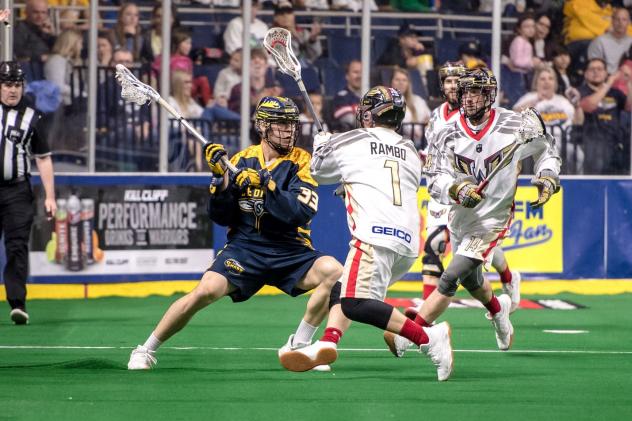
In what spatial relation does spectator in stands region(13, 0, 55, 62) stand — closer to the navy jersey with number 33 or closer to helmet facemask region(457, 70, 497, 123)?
the navy jersey with number 33

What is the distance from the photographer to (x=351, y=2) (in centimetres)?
1430

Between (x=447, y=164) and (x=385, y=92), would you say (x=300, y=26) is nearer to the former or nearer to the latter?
(x=447, y=164)

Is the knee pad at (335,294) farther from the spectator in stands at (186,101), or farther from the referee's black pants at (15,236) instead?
the spectator in stands at (186,101)

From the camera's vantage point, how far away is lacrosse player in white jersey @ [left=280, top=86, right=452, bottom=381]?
23.8 ft

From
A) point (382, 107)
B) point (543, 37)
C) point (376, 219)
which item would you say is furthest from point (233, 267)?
point (543, 37)

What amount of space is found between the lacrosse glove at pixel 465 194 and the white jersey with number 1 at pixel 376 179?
0.77 metres

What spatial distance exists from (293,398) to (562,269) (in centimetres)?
681

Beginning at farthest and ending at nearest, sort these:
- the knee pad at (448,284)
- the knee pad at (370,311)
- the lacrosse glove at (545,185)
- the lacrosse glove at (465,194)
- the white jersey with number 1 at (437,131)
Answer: the white jersey with number 1 at (437,131) < the knee pad at (448,284) < the lacrosse glove at (545,185) < the lacrosse glove at (465,194) < the knee pad at (370,311)

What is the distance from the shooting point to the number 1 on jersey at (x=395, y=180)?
288 inches

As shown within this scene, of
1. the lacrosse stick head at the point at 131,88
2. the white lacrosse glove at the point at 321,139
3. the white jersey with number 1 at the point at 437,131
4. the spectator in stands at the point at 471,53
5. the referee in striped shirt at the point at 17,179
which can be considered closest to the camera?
the white lacrosse glove at the point at 321,139

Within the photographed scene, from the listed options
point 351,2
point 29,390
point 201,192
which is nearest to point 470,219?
point 29,390

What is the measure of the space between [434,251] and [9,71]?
336cm

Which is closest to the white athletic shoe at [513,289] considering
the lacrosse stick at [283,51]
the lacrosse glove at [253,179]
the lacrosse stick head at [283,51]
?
the lacrosse stick at [283,51]

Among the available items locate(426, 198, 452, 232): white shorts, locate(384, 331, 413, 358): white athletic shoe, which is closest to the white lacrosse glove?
locate(384, 331, 413, 358): white athletic shoe
